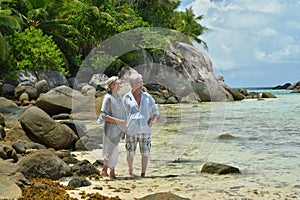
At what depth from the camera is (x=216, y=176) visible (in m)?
6.61

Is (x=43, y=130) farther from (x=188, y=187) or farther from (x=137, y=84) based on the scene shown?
(x=188, y=187)

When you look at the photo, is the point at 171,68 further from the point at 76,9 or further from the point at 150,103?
the point at 150,103

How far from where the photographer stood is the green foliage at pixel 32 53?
23875 mm

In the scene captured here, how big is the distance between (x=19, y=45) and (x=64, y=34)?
16.5ft

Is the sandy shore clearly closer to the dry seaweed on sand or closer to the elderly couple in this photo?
the dry seaweed on sand

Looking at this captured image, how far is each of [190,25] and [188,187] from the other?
44475 millimetres

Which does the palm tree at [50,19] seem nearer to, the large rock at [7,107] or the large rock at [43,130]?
the large rock at [7,107]

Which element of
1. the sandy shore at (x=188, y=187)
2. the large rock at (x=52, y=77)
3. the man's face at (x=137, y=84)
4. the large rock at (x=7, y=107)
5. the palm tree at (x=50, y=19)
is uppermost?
the palm tree at (x=50, y=19)

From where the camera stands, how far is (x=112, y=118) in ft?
19.6

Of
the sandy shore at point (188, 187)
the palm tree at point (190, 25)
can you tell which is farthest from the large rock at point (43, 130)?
the palm tree at point (190, 25)

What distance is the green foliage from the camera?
23875 mm

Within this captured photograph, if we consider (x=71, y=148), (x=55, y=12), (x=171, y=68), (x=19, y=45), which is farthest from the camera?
(x=171, y=68)

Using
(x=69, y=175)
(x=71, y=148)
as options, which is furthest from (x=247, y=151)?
(x=69, y=175)

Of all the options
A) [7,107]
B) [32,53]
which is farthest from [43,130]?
[32,53]
